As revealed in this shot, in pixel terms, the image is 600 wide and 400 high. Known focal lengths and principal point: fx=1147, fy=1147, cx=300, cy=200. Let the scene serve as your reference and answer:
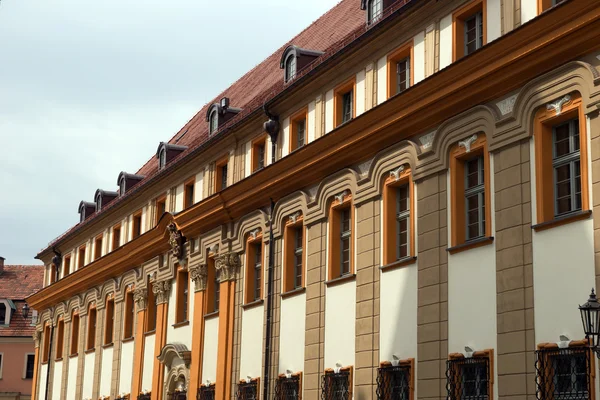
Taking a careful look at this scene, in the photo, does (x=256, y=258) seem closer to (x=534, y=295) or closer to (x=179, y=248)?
(x=179, y=248)

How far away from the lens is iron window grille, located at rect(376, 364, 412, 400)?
2597 centimetres

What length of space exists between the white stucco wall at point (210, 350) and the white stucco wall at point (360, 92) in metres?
10.2

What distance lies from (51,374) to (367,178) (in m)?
30.4

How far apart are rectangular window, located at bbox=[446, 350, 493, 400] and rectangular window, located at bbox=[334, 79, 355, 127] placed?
844cm

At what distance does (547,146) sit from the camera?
22.7 m

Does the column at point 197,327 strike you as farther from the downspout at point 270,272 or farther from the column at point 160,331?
the downspout at point 270,272

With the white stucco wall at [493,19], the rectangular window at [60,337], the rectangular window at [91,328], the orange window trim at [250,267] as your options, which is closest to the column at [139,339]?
the rectangular window at [91,328]

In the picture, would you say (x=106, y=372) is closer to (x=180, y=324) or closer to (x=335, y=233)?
(x=180, y=324)

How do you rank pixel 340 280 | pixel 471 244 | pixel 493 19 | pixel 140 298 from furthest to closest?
pixel 140 298, pixel 340 280, pixel 493 19, pixel 471 244

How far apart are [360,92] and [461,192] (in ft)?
17.8

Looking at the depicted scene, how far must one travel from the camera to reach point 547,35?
22.3 metres

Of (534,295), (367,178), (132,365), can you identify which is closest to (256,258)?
(367,178)

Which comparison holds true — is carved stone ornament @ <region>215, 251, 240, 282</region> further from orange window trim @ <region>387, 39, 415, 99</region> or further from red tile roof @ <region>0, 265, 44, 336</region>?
red tile roof @ <region>0, 265, 44, 336</region>

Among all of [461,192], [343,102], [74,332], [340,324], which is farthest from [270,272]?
[74,332]
